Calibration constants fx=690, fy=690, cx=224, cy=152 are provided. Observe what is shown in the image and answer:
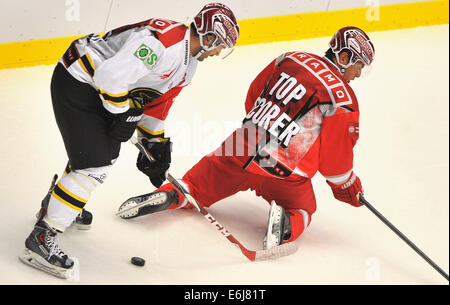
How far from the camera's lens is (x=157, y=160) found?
2930 millimetres

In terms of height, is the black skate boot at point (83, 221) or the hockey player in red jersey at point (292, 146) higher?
the hockey player in red jersey at point (292, 146)

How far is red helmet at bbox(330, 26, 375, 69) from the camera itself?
3029 mm

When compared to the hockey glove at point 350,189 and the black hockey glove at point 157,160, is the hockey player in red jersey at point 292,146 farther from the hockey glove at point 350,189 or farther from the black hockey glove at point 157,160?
the black hockey glove at point 157,160

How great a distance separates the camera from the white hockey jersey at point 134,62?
94.0 inches

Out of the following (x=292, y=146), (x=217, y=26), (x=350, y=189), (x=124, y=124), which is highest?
(x=217, y=26)

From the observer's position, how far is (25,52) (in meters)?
4.29

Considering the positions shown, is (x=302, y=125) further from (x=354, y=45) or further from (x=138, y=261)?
(x=138, y=261)

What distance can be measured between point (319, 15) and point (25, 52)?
2213mm

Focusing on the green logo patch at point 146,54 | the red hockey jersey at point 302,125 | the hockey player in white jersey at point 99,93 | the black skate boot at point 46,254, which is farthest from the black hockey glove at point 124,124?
the red hockey jersey at point 302,125

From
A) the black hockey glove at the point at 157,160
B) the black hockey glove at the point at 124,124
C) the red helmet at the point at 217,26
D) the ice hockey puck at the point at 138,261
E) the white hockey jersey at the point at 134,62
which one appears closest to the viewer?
the white hockey jersey at the point at 134,62

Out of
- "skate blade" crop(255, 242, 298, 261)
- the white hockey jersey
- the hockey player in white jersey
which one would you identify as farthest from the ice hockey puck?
the white hockey jersey

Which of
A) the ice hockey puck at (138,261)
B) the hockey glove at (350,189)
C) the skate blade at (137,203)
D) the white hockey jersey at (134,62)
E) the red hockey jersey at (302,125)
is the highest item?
the white hockey jersey at (134,62)

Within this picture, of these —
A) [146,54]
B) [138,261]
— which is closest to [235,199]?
[138,261]

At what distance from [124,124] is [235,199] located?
3.71 ft
